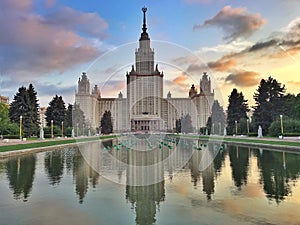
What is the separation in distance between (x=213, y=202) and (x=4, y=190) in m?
6.34

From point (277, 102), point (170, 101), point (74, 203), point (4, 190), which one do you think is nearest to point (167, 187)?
point (74, 203)

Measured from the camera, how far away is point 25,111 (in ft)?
154

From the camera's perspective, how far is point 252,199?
8.27 m

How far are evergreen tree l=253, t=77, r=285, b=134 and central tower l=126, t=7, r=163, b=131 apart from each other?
93.5 ft

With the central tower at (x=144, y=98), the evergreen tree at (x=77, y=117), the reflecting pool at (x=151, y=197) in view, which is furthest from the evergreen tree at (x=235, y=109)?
the reflecting pool at (x=151, y=197)

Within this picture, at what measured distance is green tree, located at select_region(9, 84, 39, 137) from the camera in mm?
46594

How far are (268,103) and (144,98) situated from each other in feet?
134

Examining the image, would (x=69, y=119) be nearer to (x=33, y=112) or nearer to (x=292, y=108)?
(x=33, y=112)

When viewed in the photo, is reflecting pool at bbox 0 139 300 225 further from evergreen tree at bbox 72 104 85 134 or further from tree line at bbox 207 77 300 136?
evergreen tree at bbox 72 104 85 134

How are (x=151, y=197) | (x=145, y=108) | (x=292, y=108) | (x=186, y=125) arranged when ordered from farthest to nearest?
(x=145, y=108), (x=186, y=125), (x=292, y=108), (x=151, y=197)

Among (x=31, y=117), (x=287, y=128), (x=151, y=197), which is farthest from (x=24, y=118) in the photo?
(x=151, y=197)

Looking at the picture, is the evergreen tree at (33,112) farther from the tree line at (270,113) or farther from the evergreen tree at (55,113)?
the tree line at (270,113)

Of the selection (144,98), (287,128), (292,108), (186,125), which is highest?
(144,98)

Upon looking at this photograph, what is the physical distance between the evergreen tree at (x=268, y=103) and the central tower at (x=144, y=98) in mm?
28504
